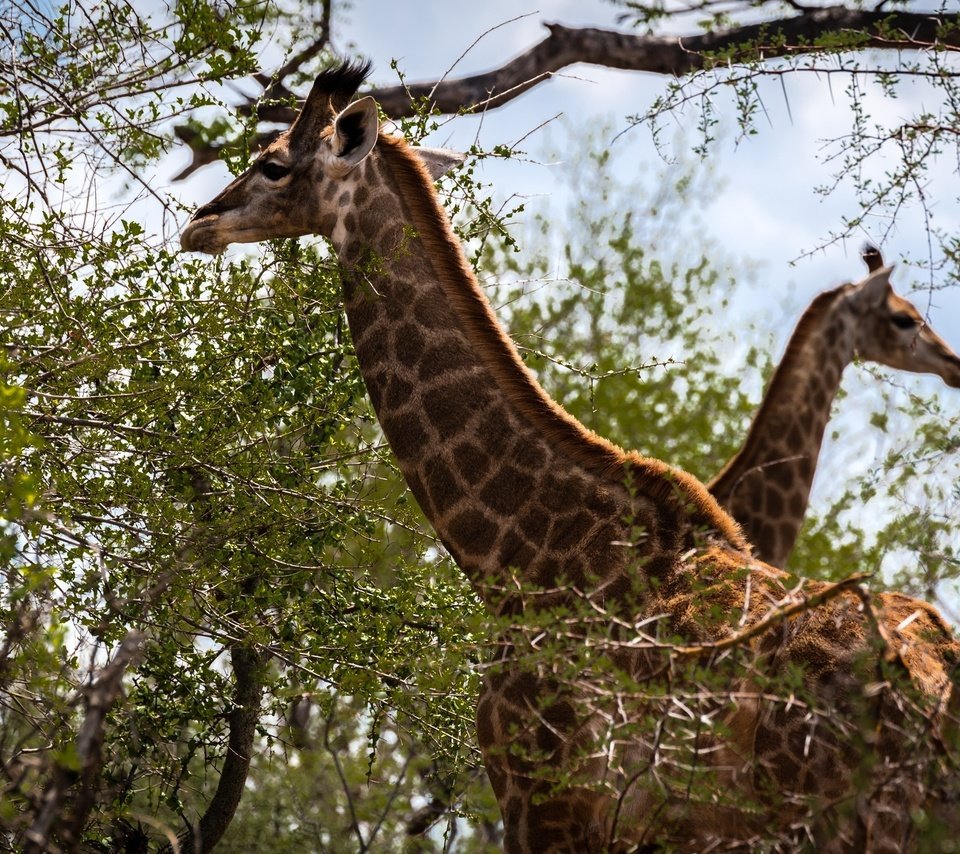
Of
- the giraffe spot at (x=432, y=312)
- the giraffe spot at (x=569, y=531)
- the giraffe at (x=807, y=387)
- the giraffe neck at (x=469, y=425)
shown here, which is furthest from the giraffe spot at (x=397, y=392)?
the giraffe at (x=807, y=387)

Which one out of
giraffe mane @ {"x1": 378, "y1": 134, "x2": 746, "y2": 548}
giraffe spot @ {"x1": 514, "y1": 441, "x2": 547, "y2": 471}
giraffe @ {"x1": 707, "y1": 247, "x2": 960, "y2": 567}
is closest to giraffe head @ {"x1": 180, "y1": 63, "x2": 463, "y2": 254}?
giraffe mane @ {"x1": 378, "y1": 134, "x2": 746, "y2": 548}

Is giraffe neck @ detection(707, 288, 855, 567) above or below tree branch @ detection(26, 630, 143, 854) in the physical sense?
above

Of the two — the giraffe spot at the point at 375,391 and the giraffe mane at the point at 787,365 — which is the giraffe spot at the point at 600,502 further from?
the giraffe mane at the point at 787,365

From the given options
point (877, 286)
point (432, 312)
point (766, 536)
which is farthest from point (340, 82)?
point (877, 286)

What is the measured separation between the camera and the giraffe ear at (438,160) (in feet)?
23.1

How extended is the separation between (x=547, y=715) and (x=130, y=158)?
3921 millimetres

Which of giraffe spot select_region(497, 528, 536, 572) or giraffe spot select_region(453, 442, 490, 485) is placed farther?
giraffe spot select_region(453, 442, 490, 485)

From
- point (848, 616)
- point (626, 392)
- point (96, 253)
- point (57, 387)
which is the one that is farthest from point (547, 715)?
point (626, 392)

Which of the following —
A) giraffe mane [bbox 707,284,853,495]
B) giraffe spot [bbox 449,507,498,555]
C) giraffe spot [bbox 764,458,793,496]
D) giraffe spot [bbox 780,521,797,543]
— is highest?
giraffe mane [bbox 707,284,853,495]

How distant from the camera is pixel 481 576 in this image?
587 cm

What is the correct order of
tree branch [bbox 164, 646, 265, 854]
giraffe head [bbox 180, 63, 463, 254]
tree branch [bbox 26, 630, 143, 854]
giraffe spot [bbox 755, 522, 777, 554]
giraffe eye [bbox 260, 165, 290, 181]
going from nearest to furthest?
tree branch [bbox 26, 630, 143, 854] → giraffe head [bbox 180, 63, 463, 254] → giraffe eye [bbox 260, 165, 290, 181] → tree branch [bbox 164, 646, 265, 854] → giraffe spot [bbox 755, 522, 777, 554]

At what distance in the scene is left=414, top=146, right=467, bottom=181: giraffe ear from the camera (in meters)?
7.04

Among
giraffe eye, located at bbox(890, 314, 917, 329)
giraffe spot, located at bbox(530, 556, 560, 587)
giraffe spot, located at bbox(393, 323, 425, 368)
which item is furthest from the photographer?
giraffe eye, located at bbox(890, 314, 917, 329)

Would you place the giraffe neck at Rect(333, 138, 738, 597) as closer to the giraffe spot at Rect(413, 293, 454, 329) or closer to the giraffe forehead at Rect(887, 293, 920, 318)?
the giraffe spot at Rect(413, 293, 454, 329)
